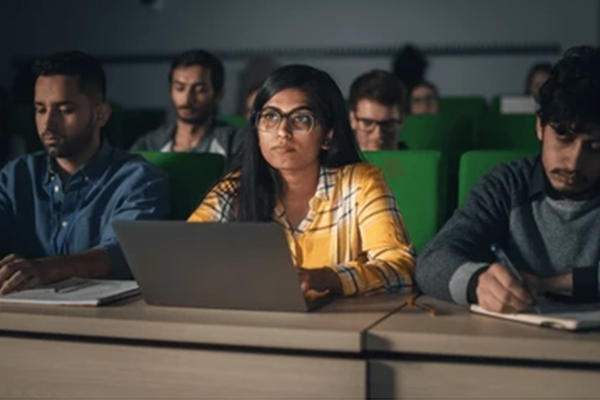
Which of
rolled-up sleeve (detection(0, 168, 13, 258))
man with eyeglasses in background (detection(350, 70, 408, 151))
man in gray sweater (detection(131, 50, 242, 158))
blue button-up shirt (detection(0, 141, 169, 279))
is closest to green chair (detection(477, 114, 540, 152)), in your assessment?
man with eyeglasses in background (detection(350, 70, 408, 151))

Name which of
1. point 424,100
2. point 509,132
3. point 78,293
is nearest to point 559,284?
point 78,293

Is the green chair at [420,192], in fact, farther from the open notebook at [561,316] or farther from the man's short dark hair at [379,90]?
the man's short dark hair at [379,90]

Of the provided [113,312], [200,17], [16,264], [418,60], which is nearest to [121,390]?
[113,312]

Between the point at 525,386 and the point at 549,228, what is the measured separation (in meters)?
0.63

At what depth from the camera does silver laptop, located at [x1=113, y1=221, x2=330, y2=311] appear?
5.91 ft

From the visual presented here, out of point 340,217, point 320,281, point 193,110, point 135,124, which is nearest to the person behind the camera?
point 320,281

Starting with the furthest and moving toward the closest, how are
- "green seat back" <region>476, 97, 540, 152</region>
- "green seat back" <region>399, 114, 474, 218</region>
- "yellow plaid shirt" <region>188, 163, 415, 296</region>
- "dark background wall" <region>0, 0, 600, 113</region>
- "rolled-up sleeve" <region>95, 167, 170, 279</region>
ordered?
"dark background wall" <region>0, 0, 600, 113</region>
"green seat back" <region>399, 114, 474, 218</region>
"green seat back" <region>476, 97, 540, 152</region>
"rolled-up sleeve" <region>95, 167, 170, 279</region>
"yellow plaid shirt" <region>188, 163, 415, 296</region>

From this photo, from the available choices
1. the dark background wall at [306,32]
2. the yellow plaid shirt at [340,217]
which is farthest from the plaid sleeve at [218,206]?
the dark background wall at [306,32]

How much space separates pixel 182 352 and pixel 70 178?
1143mm

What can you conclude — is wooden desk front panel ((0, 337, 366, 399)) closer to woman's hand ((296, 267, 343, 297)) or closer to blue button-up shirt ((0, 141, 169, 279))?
woman's hand ((296, 267, 343, 297))

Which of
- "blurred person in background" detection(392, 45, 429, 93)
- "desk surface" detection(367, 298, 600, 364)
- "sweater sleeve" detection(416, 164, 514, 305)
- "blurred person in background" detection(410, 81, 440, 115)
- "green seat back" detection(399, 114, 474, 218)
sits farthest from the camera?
"blurred person in background" detection(392, 45, 429, 93)

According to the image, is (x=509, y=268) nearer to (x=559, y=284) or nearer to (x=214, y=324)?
(x=559, y=284)

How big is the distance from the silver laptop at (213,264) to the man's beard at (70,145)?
98 centimetres

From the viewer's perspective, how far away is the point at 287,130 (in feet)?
7.97
